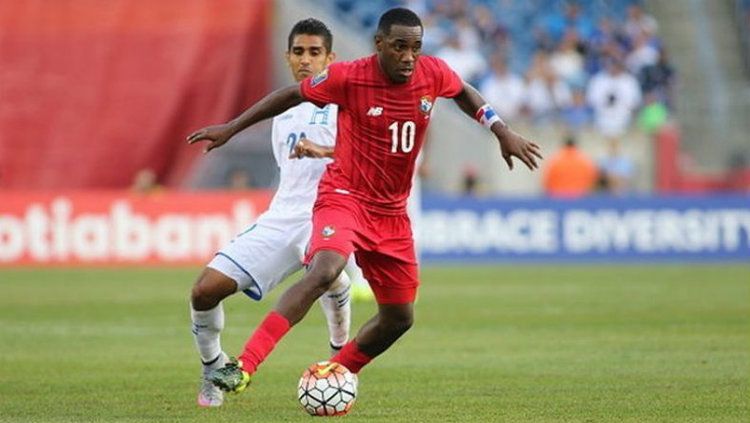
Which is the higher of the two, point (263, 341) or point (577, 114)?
point (577, 114)

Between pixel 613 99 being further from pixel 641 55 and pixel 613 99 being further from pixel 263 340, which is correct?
pixel 263 340

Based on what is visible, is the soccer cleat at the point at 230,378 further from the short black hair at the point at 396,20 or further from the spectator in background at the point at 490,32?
the spectator in background at the point at 490,32

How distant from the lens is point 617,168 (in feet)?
93.2

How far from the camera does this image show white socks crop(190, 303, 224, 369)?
32.5 ft

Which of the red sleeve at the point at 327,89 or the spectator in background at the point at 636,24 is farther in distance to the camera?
the spectator in background at the point at 636,24

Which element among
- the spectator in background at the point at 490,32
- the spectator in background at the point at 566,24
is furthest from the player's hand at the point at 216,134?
the spectator in background at the point at 566,24

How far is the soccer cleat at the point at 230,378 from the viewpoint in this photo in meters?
8.74

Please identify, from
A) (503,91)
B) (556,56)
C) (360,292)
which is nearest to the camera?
(360,292)

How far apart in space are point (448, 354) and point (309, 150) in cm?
396

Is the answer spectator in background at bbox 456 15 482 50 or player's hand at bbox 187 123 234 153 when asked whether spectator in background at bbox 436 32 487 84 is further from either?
player's hand at bbox 187 123 234 153

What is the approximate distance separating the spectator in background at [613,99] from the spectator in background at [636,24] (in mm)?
1334

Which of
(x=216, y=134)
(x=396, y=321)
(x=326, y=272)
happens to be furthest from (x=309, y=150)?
(x=396, y=321)

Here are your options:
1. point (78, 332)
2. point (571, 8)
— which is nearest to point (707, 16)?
point (571, 8)

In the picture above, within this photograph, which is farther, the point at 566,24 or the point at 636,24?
the point at 566,24
